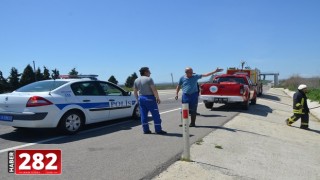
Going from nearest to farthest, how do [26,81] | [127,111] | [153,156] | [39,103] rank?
[153,156], [39,103], [127,111], [26,81]

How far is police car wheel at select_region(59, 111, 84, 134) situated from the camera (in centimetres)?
802

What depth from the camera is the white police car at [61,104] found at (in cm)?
758

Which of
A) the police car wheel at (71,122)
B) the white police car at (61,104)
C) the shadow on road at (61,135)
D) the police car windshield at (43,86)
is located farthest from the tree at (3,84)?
the police car wheel at (71,122)

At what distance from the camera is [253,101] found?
62.4ft

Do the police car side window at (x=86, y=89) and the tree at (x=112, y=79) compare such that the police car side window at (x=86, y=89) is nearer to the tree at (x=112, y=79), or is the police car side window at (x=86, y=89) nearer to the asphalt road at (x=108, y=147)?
the asphalt road at (x=108, y=147)

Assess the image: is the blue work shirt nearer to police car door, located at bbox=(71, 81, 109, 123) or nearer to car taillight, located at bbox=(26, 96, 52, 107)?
police car door, located at bbox=(71, 81, 109, 123)

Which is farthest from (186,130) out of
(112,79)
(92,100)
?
(112,79)

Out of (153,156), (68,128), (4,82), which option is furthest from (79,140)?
(4,82)

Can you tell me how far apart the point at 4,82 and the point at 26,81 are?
17.8ft

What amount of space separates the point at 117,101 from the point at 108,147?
320 centimetres

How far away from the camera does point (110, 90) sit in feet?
32.4

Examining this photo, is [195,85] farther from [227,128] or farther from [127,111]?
[127,111]

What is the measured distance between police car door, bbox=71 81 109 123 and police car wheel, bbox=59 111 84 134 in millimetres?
261

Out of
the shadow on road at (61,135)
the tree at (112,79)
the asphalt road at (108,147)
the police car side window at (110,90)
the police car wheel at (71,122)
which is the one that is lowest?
the asphalt road at (108,147)
